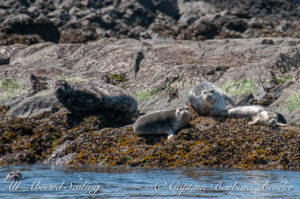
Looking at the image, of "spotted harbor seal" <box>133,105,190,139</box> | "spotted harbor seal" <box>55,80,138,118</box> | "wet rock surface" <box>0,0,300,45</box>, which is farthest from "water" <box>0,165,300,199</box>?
"wet rock surface" <box>0,0,300,45</box>

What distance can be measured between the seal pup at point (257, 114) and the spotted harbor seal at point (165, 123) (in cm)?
102

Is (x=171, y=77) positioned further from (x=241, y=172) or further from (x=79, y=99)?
(x=241, y=172)

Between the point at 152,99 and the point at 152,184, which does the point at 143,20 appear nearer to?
the point at 152,99

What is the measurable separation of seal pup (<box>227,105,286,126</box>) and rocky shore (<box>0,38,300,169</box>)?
0.19m

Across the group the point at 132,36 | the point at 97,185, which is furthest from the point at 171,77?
the point at 132,36

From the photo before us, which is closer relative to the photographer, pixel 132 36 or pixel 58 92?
pixel 58 92

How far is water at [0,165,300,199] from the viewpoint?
6.95 m

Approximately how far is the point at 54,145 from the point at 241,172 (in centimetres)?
400

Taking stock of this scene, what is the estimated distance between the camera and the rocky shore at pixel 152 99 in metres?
9.88

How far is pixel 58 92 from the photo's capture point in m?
12.1

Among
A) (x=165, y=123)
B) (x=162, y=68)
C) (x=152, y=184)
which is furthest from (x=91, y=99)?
(x=152, y=184)
